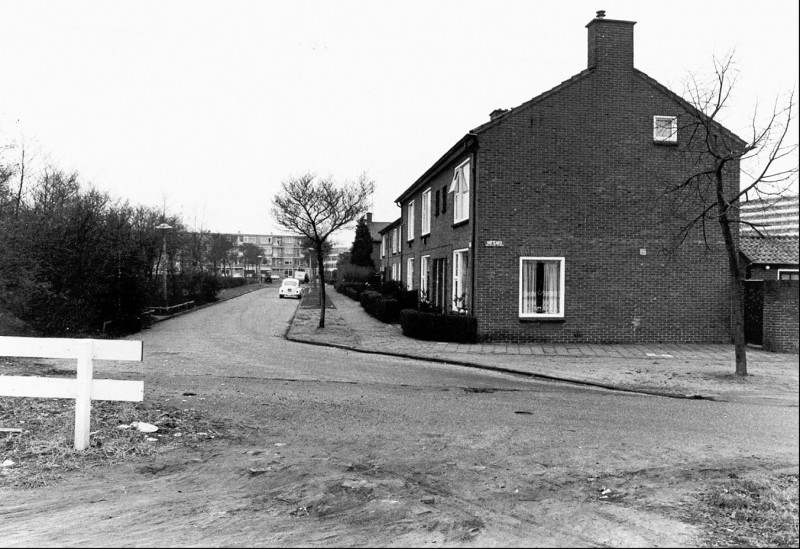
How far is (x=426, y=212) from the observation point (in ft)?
83.4

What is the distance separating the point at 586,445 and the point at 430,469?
183 centimetres

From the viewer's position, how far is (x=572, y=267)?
54.6ft

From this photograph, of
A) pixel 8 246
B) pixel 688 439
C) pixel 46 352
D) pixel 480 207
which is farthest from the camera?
pixel 480 207

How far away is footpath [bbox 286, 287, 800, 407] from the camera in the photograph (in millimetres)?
10125

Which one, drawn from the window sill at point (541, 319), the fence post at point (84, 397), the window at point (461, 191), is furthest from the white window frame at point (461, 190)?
the fence post at point (84, 397)

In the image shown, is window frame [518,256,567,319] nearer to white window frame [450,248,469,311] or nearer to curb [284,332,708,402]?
white window frame [450,248,469,311]

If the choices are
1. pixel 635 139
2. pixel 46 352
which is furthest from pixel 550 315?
pixel 46 352

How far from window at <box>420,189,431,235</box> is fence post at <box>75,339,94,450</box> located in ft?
61.0

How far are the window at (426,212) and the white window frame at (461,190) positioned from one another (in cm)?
467

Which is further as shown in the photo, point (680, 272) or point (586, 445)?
point (680, 272)

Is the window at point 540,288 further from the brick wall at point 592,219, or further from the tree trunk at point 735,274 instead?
the tree trunk at point 735,274

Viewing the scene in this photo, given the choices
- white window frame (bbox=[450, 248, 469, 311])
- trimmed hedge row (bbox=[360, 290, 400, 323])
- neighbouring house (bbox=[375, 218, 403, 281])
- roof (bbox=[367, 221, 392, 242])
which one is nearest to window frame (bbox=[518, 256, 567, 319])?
white window frame (bbox=[450, 248, 469, 311])

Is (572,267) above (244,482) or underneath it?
above

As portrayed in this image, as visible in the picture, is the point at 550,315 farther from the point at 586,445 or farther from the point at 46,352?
the point at 46,352
